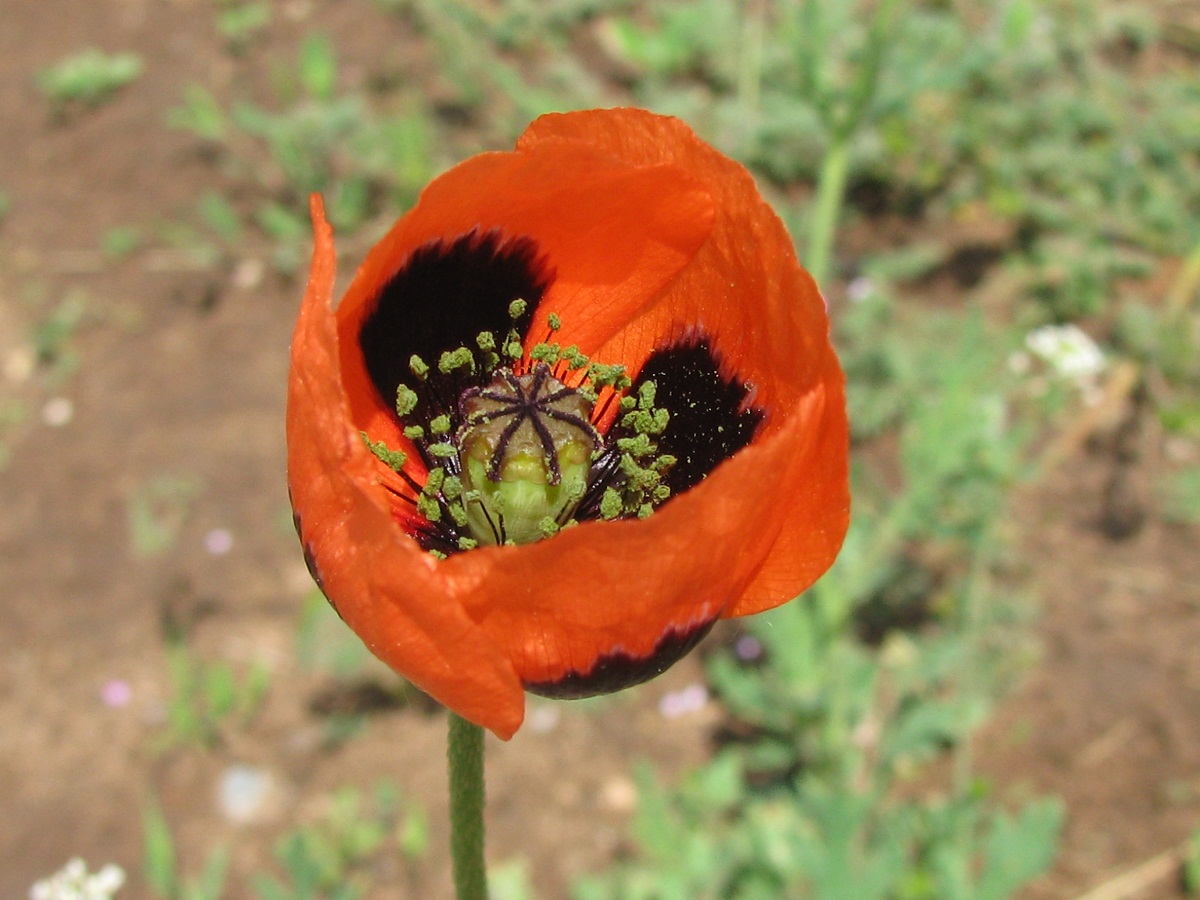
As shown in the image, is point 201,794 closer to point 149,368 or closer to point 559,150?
point 149,368

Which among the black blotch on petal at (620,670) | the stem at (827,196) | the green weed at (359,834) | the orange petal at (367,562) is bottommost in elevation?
the green weed at (359,834)

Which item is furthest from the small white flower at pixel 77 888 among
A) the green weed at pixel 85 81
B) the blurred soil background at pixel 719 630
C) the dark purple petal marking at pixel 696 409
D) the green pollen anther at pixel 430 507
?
the green weed at pixel 85 81

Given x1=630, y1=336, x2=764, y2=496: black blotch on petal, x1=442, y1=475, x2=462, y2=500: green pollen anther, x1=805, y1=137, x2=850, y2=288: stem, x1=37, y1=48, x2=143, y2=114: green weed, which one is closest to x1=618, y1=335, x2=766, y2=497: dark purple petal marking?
x1=630, y1=336, x2=764, y2=496: black blotch on petal

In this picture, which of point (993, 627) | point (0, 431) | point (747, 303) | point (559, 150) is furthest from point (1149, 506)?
point (0, 431)

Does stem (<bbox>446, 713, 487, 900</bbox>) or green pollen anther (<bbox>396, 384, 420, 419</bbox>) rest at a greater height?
green pollen anther (<bbox>396, 384, 420, 419</bbox>)

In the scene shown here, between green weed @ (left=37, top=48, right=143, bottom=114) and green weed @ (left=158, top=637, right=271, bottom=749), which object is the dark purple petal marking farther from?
green weed @ (left=37, top=48, right=143, bottom=114)

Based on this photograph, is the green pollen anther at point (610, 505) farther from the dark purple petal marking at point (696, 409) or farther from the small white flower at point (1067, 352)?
the small white flower at point (1067, 352)
